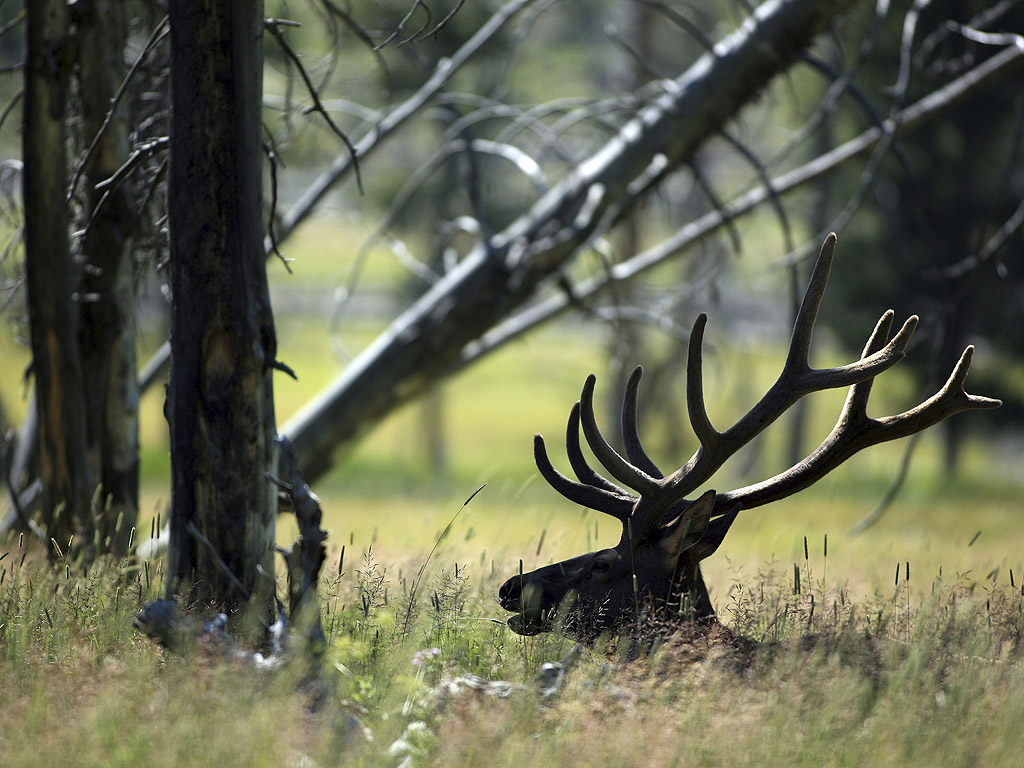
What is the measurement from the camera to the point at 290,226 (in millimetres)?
7047

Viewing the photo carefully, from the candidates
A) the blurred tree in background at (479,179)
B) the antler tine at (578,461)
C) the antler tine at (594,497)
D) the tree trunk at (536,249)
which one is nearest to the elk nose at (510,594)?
the antler tine at (594,497)

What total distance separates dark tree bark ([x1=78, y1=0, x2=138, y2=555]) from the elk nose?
8.55 ft

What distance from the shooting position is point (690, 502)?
3307mm

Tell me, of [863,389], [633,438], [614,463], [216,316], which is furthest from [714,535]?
[216,316]

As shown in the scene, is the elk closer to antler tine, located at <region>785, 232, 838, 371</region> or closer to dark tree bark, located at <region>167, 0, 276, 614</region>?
antler tine, located at <region>785, 232, 838, 371</region>

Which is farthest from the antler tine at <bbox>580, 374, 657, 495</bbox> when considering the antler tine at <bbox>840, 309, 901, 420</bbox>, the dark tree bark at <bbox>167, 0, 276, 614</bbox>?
the dark tree bark at <bbox>167, 0, 276, 614</bbox>

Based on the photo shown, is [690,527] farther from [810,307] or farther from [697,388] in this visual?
[810,307]

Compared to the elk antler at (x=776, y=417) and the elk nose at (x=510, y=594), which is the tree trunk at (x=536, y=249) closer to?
the elk antler at (x=776, y=417)

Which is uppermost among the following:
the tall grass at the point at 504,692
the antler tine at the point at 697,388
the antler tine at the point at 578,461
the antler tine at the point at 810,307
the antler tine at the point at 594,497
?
the antler tine at the point at 810,307

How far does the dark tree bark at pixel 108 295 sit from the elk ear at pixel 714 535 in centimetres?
315

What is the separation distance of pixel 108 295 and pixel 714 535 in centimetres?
354

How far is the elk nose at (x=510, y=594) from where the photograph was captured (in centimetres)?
324

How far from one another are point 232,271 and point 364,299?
2412 inches

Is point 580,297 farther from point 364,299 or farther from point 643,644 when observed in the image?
point 364,299
